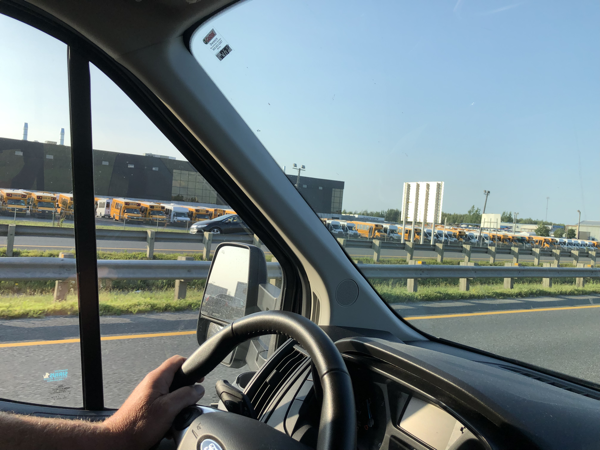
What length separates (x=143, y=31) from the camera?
1.96 m

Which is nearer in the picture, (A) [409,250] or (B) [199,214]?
(A) [409,250]

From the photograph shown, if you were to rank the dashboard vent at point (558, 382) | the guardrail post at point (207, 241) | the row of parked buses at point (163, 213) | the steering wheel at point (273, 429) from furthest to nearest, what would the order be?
the guardrail post at point (207, 241) < the row of parked buses at point (163, 213) < the dashboard vent at point (558, 382) < the steering wheel at point (273, 429)

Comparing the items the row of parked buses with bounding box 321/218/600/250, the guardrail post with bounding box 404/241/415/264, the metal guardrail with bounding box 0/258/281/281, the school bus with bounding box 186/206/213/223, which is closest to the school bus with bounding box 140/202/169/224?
the school bus with bounding box 186/206/213/223

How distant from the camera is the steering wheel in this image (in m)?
1.05

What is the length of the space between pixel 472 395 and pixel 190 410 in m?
0.91

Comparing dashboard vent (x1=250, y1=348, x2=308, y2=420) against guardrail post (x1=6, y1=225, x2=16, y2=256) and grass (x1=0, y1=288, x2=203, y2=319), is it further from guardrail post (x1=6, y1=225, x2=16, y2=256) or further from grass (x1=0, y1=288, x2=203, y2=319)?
guardrail post (x1=6, y1=225, x2=16, y2=256)

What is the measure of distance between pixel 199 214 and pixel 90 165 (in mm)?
625

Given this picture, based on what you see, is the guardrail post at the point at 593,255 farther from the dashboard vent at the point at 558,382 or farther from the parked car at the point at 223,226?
the parked car at the point at 223,226

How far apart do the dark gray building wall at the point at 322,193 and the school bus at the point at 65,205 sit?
1143 millimetres

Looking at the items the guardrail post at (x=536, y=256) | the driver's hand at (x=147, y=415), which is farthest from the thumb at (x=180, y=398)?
the guardrail post at (x=536, y=256)

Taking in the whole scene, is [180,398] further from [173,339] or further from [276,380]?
[173,339]

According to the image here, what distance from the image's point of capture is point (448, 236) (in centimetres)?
211

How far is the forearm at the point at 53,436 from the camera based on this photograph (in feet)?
4.66

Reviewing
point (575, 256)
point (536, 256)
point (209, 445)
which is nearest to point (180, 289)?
point (209, 445)
